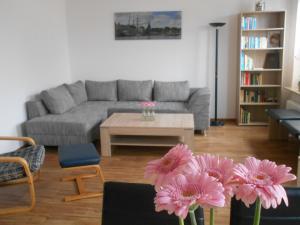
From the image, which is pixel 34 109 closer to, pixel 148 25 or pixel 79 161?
pixel 79 161

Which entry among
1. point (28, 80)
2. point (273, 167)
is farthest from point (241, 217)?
point (28, 80)

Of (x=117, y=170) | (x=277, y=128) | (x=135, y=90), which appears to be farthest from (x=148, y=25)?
(x=117, y=170)

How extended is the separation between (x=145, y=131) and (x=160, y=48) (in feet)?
7.54

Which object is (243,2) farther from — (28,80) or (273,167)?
(273,167)

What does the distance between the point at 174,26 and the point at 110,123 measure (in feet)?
8.03

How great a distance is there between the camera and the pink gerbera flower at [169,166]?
2.06 feet

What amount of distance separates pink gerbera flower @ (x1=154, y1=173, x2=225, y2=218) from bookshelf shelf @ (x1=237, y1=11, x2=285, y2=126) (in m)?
4.95

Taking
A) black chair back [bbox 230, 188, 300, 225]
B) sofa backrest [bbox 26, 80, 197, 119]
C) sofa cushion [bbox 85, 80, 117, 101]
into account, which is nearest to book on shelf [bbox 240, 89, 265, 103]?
sofa backrest [bbox 26, 80, 197, 119]

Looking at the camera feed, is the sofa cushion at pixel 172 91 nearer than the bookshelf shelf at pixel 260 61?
No

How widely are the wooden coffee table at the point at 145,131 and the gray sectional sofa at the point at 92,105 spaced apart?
0.34 meters

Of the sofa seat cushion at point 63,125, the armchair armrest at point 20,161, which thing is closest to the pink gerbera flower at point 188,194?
the armchair armrest at point 20,161

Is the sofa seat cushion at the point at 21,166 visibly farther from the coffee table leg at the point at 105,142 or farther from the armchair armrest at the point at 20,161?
the coffee table leg at the point at 105,142

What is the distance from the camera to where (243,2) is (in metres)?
5.31

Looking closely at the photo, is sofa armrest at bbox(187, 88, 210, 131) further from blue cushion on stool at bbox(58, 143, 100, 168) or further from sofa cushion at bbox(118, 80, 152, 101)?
blue cushion on stool at bbox(58, 143, 100, 168)
